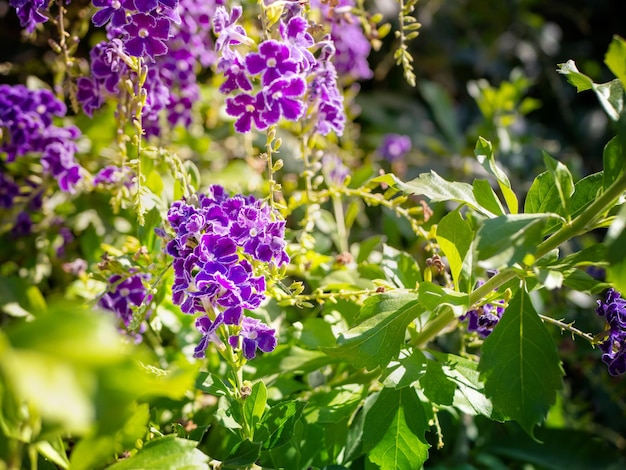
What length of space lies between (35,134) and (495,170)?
826 millimetres

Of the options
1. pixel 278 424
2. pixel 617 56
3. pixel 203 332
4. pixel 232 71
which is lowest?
pixel 278 424

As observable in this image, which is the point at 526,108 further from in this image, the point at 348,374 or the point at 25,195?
the point at 25,195

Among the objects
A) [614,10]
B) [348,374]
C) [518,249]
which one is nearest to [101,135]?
[348,374]


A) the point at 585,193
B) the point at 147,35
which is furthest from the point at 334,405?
the point at 147,35

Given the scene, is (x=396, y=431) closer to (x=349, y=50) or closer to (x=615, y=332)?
(x=615, y=332)

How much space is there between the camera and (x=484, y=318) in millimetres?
906

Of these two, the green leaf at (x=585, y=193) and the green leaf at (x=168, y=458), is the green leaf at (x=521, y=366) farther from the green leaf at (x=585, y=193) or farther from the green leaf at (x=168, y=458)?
the green leaf at (x=168, y=458)

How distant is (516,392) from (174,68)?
0.86 m

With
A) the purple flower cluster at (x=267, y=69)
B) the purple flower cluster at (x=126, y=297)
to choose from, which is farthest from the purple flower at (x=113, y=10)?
the purple flower cluster at (x=126, y=297)

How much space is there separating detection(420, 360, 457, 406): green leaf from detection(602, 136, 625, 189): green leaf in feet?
1.04

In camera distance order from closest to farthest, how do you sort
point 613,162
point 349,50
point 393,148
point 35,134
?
point 613,162 → point 35,134 → point 349,50 → point 393,148

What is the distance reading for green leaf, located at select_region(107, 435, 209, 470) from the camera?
2.26 ft

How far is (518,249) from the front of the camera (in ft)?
2.15

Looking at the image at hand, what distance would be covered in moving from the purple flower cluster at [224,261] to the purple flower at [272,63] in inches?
6.5
